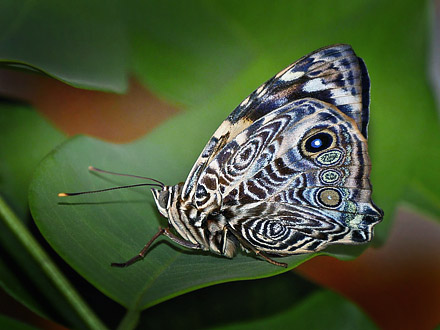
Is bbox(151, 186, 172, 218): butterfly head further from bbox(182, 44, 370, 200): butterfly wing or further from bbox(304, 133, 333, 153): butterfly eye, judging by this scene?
bbox(304, 133, 333, 153): butterfly eye

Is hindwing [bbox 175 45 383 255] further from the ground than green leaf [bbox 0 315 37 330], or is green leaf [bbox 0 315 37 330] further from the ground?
hindwing [bbox 175 45 383 255]

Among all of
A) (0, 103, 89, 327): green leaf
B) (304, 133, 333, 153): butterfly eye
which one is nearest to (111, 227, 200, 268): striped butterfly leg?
(0, 103, 89, 327): green leaf

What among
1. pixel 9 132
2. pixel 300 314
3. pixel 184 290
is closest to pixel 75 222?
pixel 184 290

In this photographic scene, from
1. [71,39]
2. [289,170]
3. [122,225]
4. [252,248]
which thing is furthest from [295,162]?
[71,39]

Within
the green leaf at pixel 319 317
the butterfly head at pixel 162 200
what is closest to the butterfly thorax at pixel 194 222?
the butterfly head at pixel 162 200

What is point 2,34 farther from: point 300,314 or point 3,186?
point 300,314

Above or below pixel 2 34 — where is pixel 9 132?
below

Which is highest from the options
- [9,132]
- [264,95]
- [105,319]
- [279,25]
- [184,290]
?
[279,25]
